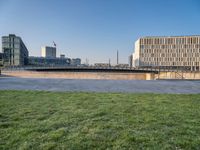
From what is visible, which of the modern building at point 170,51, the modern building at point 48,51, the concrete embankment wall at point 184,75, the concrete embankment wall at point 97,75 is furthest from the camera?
the modern building at point 48,51

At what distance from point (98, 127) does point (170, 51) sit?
129 metres

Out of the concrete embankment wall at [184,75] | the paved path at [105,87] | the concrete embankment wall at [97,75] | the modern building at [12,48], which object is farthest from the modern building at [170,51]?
the paved path at [105,87]

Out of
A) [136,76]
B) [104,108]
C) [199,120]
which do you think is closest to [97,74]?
[136,76]

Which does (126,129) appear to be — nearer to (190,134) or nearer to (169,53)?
(190,134)

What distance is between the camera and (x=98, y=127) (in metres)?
5.23

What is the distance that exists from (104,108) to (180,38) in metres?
126

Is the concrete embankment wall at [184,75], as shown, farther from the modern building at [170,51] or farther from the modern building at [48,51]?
the modern building at [48,51]

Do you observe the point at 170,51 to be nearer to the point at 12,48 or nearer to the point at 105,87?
the point at 12,48

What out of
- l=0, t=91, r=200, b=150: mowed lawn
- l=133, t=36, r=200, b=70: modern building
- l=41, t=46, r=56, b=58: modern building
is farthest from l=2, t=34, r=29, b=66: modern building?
l=0, t=91, r=200, b=150: mowed lawn

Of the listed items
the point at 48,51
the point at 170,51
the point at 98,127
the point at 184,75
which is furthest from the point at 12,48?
the point at 98,127

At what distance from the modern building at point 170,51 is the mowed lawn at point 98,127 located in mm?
122811

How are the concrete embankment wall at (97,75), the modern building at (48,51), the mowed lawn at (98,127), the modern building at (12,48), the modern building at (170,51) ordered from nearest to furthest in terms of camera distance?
the mowed lawn at (98,127), the concrete embankment wall at (97,75), the modern building at (12,48), the modern building at (170,51), the modern building at (48,51)

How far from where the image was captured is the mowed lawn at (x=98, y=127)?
4176mm

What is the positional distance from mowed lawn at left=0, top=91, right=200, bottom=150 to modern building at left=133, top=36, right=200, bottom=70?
403ft
